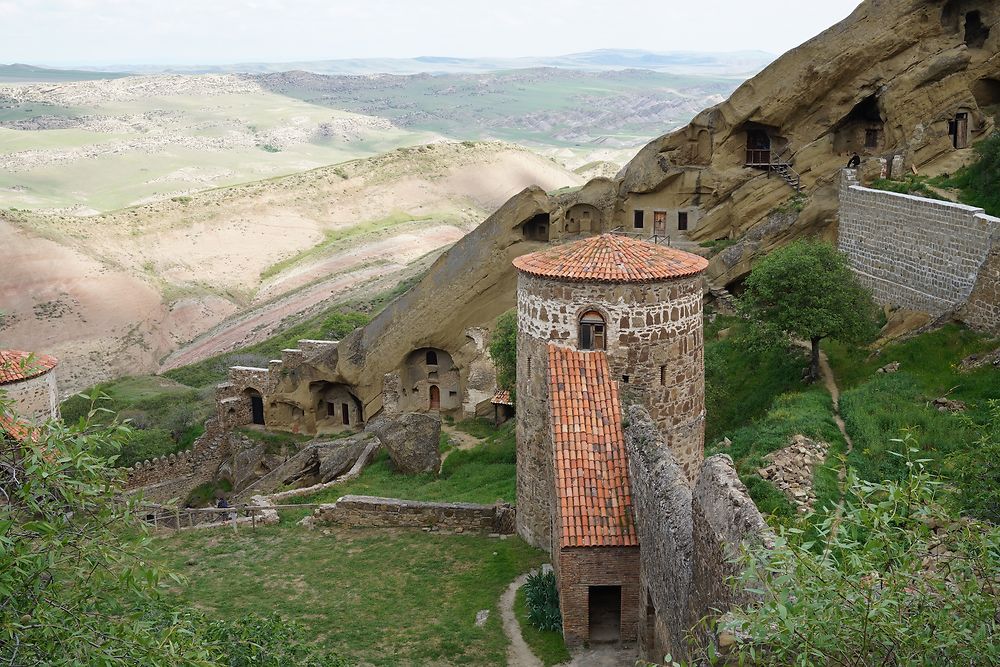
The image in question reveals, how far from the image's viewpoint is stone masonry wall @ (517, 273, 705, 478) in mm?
16672

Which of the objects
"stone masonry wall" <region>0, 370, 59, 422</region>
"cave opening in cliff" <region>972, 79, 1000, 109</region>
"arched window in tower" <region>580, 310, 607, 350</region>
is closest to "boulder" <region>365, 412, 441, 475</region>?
"stone masonry wall" <region>0, 370, 59, 422</region>

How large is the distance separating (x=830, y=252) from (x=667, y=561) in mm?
15369

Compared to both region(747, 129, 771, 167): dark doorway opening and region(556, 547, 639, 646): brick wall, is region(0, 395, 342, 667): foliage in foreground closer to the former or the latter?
region(556, 547, 639, 646): brick wall

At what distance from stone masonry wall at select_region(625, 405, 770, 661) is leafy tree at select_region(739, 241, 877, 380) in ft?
31.2

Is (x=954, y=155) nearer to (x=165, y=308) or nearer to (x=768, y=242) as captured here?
(x=768, y=242)

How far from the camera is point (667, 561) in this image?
11867 mm

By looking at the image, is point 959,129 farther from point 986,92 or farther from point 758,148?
point 758,148

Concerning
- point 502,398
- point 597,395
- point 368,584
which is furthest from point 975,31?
point 368,584

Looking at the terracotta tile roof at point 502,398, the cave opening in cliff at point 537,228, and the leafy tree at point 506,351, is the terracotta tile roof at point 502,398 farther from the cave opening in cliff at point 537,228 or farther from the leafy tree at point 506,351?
the cave opening in cliff at point 537,228

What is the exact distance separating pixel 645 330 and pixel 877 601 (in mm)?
10896

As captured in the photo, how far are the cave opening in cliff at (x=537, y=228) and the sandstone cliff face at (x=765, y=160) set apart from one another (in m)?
0.06

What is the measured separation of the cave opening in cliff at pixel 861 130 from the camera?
3422cm

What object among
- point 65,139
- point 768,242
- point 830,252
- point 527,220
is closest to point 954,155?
point 768,242

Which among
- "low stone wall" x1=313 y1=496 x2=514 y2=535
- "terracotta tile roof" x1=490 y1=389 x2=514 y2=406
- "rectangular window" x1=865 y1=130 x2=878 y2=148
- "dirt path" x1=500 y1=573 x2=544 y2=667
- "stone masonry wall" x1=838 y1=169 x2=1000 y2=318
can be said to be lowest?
"terracotta tile roof" x1=490 y1=389 x2=514 y2=406
